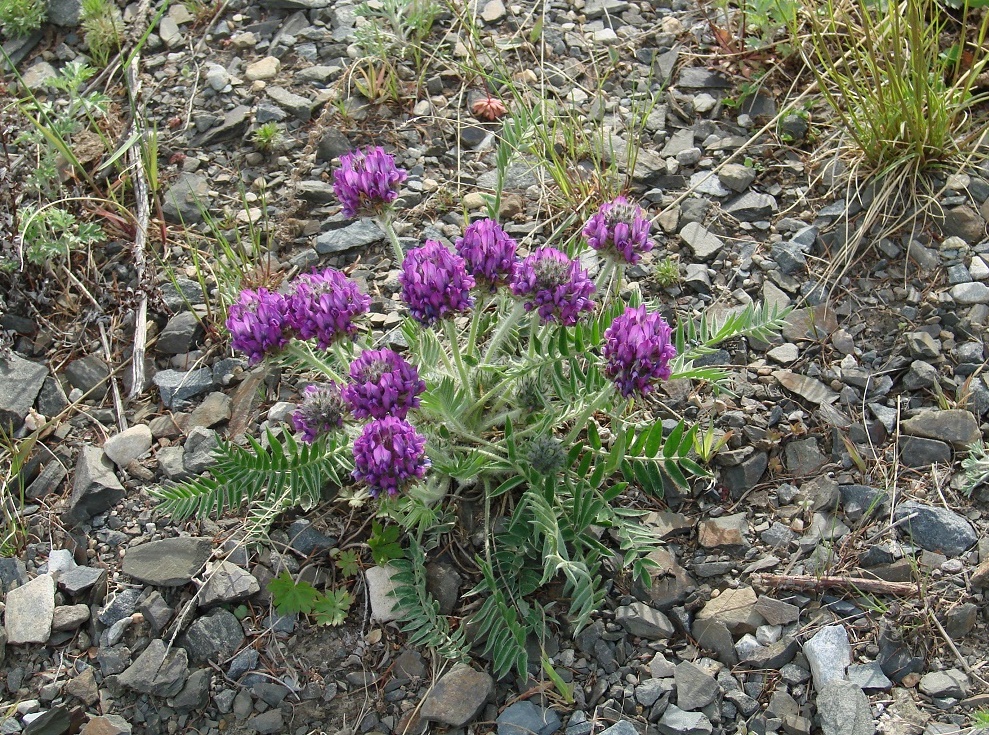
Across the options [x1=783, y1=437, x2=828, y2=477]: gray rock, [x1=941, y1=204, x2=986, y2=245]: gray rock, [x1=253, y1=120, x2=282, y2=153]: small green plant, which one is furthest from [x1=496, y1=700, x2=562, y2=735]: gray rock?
[x1=253, y1=120, x2=282, y2=153]: small green plant

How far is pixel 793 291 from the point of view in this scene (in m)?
3.73

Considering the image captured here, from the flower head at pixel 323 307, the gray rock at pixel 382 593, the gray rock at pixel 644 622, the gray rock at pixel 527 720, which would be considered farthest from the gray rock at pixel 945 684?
the flower head at pixel 323 307

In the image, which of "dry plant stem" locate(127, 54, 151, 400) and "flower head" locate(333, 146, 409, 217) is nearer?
"flower head" locate(333, 146, 409, 217)

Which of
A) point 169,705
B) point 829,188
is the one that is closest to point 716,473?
point 829,188

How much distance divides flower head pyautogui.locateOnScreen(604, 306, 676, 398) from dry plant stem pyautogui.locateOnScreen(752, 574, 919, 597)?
845 mm

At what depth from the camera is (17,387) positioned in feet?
11.7

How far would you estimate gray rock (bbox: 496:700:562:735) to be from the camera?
2.71 meters

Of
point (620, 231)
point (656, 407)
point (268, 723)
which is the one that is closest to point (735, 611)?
point (656, 407)

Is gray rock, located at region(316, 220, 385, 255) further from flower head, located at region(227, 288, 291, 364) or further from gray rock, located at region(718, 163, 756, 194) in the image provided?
gray rock, located at region(718, 163, 756, 194)

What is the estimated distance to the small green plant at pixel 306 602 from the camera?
2943 mm

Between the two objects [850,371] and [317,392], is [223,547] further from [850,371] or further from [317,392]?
[850,371]

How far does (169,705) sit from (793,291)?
2663 mm

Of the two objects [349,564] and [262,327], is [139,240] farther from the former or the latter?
[349,564]

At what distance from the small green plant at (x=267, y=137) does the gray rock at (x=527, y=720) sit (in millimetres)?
2754
